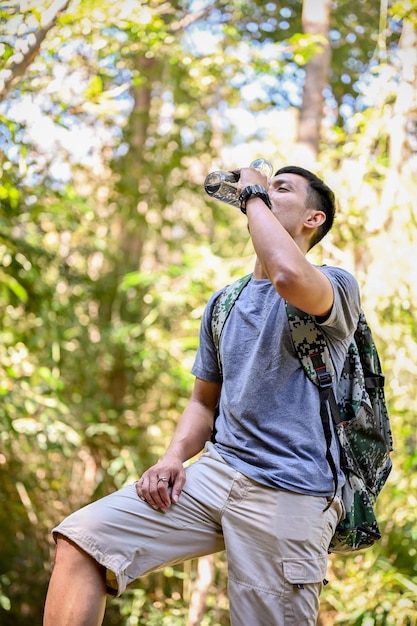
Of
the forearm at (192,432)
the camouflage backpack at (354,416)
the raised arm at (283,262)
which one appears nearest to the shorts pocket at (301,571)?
the camouflage backpack at (354,416)

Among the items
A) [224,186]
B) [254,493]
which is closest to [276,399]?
[254,493]

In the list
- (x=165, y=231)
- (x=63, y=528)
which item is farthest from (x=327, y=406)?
(x=165, y=231)

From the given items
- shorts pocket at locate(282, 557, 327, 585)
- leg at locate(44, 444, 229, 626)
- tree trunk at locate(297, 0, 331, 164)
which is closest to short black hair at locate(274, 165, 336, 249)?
leg at locate(44, 444, 229, 626)

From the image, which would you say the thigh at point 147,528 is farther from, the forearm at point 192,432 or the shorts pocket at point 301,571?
the shorts pocket at point 301,571

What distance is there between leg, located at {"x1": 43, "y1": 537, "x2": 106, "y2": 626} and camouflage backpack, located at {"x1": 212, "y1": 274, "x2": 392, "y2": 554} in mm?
626

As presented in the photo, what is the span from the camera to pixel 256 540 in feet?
5.75

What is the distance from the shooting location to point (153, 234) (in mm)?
6730

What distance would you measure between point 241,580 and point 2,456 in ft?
11.3

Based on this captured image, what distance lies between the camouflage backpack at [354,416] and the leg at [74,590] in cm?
63

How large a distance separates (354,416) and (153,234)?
5049 mm

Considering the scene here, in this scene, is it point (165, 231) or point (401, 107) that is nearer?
point (401, 107)

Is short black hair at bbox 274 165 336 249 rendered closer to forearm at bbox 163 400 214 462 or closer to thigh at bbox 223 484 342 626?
forearm at bbox 163 400 214 462

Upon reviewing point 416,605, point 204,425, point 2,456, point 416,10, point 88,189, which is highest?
point 416,10

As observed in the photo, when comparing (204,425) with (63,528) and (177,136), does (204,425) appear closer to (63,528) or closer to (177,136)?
(63,528)
